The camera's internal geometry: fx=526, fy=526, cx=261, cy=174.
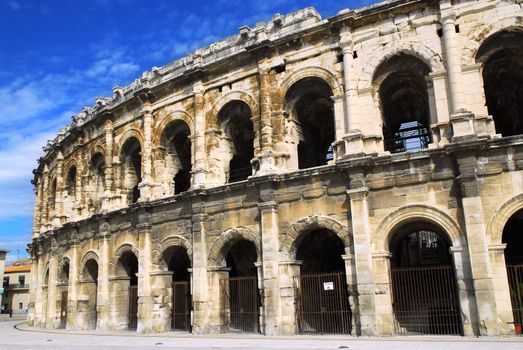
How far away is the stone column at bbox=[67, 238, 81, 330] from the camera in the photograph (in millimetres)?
19281

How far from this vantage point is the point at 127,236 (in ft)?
58.0

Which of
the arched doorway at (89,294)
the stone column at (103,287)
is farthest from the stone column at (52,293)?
the stone column at (103,287)

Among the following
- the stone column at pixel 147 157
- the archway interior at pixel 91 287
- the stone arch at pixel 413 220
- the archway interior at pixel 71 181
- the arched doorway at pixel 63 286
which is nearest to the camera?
the stone arch at pixel 413 220

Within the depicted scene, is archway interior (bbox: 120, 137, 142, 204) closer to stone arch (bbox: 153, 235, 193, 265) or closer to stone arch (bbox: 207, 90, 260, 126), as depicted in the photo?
stone arch (bbox: 153, 235, 193, 265)

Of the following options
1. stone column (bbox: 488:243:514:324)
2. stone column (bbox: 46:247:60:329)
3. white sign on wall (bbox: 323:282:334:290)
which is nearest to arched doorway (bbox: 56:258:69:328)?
stone column (bbox: 46:247:60:329)

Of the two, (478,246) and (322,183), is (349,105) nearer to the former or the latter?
(322,183)

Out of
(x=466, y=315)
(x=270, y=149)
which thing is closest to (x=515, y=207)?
(x=466, y=315)

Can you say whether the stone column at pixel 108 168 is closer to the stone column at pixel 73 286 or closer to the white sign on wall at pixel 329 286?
the stone column at pixel 73 286

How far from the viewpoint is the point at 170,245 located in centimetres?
1609

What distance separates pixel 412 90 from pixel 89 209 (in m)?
13.0

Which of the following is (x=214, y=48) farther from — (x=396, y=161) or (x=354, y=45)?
(x=396, y=161)

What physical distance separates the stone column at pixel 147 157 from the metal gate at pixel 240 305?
4039mm

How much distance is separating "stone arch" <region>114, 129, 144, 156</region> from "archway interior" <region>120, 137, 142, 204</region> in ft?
0.38

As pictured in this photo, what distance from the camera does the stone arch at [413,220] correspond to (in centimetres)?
1178
